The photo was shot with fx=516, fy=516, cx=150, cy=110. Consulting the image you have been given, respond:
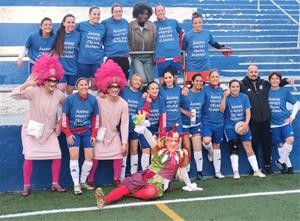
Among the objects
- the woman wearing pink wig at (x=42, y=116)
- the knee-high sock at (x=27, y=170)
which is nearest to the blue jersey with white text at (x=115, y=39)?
the woman wearing pink wig at (x=42, y=116)

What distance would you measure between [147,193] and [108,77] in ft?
4.94

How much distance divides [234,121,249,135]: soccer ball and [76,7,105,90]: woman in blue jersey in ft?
6.63

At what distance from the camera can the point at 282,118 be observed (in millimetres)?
7441

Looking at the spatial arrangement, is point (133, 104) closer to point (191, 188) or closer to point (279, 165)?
point (191, 188)

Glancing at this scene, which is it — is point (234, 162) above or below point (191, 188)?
above

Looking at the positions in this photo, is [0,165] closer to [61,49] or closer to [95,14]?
[61,49]

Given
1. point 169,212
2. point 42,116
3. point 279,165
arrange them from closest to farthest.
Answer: point 169,212 → point 42,116 → point 279,165

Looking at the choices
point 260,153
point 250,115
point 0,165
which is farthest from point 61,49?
point 260,153

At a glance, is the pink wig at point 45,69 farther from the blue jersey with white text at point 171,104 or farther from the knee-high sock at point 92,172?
the blue jersey with white text at point 171,104

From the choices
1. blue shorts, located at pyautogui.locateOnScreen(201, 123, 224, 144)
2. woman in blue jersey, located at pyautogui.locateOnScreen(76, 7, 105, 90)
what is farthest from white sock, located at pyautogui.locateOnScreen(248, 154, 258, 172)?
woman in blue jersey, located at pyautogui.locateOnScreen(76, 7, 105, 90)

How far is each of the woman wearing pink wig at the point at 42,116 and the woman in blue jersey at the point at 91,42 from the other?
80 cm

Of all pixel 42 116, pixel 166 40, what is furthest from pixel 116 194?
pixel 166 40

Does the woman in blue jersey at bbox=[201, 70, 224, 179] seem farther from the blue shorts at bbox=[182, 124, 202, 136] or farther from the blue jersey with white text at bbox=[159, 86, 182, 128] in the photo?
the blue jersey with white text at bbox=[159, 86, 182, 128]

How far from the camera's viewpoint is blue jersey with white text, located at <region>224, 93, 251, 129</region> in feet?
23.4
